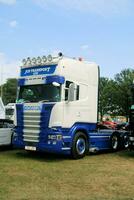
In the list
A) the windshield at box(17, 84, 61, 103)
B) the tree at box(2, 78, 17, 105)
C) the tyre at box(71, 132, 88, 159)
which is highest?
the tree at box(2, 78, 17, 105)

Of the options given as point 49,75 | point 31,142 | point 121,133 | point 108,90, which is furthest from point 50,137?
point 108,90

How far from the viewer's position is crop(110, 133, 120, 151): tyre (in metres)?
17.7

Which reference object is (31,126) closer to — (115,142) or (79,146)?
(79,146)

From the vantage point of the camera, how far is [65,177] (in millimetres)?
11297

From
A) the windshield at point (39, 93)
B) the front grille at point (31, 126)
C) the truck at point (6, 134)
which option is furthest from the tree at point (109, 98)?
the front grille at point (31, 126)

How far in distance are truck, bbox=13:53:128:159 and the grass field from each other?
0.63 m

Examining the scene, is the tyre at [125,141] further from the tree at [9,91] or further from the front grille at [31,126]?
the tree at [9,91]

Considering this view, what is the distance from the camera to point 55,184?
1030cm

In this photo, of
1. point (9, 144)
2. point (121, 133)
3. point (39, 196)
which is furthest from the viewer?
point (121, 133)

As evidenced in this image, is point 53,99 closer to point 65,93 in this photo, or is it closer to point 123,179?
Result: point 65,93

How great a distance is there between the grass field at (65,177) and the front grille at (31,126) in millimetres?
778

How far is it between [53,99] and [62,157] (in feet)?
8.32

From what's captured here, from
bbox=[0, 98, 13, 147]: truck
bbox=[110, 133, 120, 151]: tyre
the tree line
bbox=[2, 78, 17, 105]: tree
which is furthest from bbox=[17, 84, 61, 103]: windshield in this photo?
bbox=[2, 78, 17, 105]: tree

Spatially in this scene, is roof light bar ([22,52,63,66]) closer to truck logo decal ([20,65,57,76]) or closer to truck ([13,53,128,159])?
truck ([13,53,128,159])
